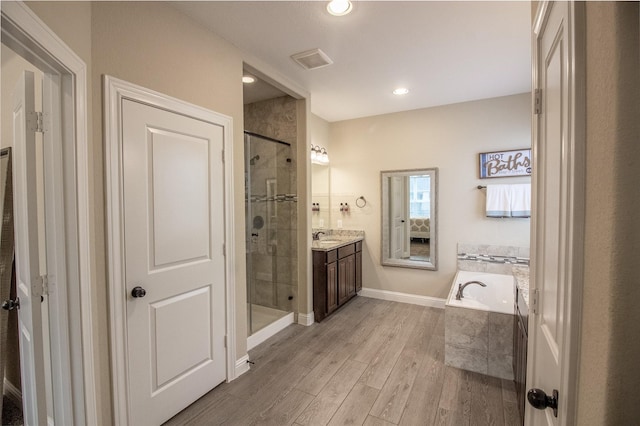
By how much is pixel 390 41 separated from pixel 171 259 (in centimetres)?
231

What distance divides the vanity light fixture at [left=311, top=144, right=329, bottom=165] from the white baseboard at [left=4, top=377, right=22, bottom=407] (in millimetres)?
3524

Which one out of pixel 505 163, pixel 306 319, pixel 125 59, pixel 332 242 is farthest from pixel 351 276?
pixel 125 59

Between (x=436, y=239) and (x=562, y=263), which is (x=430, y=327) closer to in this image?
(x=436, y=239)

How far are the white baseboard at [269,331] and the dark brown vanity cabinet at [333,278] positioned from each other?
33cm

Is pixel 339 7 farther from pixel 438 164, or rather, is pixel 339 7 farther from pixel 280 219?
pixel 438 164

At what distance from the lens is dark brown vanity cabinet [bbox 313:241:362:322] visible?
3496mm

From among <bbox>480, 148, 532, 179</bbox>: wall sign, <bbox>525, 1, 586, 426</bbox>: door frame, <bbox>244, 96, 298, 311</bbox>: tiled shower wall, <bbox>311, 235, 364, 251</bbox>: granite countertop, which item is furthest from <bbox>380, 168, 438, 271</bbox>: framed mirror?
<bbox>525, 1, 586, 426</bbox>: door frame

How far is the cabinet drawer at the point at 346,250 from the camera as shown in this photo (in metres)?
3.80

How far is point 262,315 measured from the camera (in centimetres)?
328

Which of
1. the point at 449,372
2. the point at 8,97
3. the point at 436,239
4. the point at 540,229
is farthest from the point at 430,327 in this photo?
the point at 8,97

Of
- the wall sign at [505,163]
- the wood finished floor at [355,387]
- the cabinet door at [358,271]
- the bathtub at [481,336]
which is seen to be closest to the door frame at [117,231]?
the wood finished floor at [355,387]

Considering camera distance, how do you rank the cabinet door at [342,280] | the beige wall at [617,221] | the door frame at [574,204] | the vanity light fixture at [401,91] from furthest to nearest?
1. the cabinet door at [342,280]
2. the vanity light fixture at [401,91]
3. the door frame at [574,204]
4. the beige wall at [617,221]

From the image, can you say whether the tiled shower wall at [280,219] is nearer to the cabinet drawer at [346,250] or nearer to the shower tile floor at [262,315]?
the shower tile floor at [262,315]

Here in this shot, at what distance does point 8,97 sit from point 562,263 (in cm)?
296
